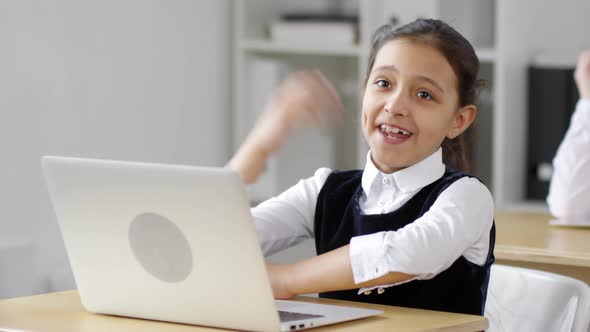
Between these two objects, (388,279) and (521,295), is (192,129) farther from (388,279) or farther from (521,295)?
(388,279)

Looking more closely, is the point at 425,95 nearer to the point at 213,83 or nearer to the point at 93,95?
the point at 93,95

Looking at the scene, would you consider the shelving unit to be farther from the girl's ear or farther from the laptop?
the laptop

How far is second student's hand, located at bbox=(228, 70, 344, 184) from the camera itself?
1.51m

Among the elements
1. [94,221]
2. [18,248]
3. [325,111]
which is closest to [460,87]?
[325,111]

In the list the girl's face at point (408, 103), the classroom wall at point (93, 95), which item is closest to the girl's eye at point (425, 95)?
the girl's face at point (408, 103)

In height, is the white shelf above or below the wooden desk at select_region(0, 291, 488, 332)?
above

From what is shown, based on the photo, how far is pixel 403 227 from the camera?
1464mm

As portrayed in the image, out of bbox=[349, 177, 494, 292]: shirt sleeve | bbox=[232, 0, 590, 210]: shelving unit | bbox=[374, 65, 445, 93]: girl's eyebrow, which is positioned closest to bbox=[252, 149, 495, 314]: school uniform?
bbox=[349, 177, 494, 292]: shirt sleeve

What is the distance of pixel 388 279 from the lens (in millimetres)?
1339

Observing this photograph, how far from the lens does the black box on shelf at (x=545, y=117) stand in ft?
11.4

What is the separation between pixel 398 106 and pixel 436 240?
22 cm

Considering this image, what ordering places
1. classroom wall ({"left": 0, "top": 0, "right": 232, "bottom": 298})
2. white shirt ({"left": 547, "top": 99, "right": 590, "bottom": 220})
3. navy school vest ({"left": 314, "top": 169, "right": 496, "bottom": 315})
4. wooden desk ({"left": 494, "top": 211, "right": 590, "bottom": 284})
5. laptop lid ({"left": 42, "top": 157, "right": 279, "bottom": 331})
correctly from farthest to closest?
1. classroom wall ({"left": 0, "top": 0, "right": 232, "bottom": 298})
2. white shirt ({"left": 547, "top": 99, "right": 590, "bottom": 220})
3. wooden desk ({"left": 494, "top": 211, "right": 590, "bottom": 284})
4. navy school vest ({"left": 314, "top": 169, "right": 496, "bottom": 315})
5. laptop lid ({"left": 42, "top": 157, "right": 279, "bottom": 331})

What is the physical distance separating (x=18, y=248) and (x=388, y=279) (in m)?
1.73

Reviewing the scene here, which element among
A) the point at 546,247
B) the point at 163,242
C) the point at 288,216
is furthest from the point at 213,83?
the point at 163,242
